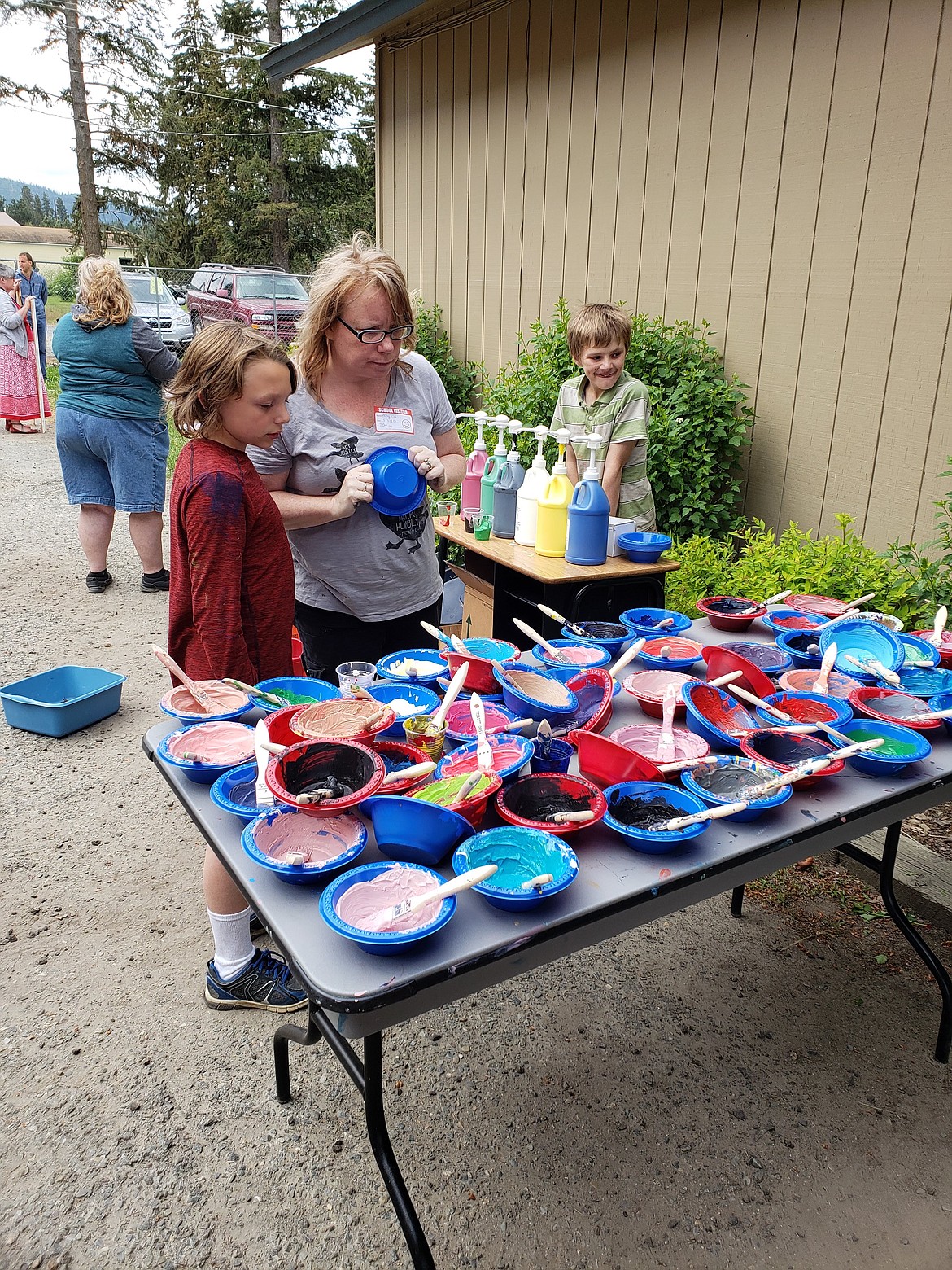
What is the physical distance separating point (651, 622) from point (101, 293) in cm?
385

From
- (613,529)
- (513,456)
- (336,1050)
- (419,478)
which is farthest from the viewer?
(513,456)

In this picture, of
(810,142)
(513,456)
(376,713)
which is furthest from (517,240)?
(376,713)

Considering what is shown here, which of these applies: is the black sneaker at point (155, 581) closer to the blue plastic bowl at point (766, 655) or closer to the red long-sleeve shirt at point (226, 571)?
the red long-sleeve shirt at point (226, 571)

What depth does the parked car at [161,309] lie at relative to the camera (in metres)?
14.0

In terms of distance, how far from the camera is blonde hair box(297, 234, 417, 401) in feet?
6.81

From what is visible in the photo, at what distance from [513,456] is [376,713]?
7.00 feet

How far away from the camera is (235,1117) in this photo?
1.90 meters

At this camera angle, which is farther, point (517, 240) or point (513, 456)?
point (517, 240)

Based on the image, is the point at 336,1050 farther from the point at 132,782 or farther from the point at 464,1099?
the point at 132,782

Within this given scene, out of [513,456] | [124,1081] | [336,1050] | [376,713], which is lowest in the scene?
[124,1081]

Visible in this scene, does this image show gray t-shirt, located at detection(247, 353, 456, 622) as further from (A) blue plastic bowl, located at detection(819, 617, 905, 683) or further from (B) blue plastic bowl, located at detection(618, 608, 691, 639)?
(A) blue plastic bowl, located at detection(819, 617, 905, 683)

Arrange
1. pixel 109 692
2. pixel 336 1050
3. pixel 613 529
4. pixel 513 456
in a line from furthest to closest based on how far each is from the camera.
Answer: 1. pixel 109 692
2. pixel 513 456
3. pixel 613 529
4. pixel 336 1050

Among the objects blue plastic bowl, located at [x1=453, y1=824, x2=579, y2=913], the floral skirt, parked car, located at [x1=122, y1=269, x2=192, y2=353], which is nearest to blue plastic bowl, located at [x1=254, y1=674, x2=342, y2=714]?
blue plastic bowl, located at [x1=453, y1=824, x2=579, y2=913]

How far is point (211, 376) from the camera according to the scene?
1.86 metres
